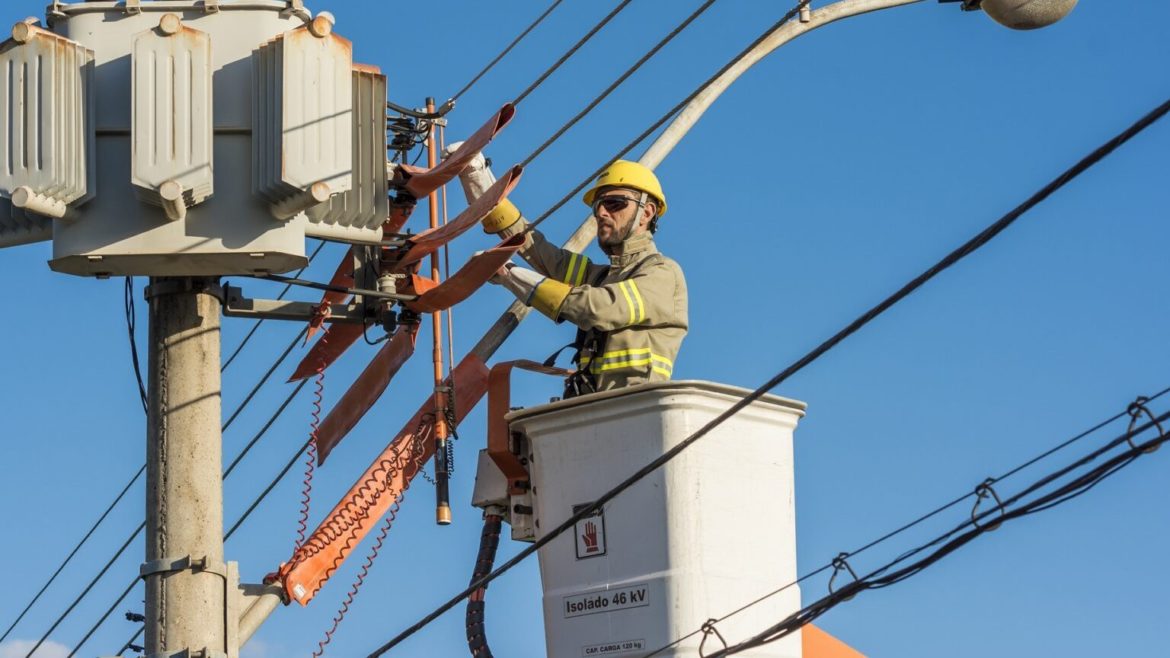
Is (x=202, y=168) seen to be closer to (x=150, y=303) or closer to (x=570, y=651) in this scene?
(x=150, y=303)

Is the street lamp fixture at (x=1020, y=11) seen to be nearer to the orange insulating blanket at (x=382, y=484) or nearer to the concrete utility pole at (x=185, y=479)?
the orange insulating blanket at (x=382, y=484)

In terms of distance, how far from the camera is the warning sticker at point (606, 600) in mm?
9031

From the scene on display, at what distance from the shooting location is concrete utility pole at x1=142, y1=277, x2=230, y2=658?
30.7ft

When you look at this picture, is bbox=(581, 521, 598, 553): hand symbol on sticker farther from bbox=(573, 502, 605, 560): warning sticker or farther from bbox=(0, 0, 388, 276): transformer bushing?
bbox=(0, 0, 388, 276): transformer bushing

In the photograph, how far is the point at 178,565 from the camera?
935 cm

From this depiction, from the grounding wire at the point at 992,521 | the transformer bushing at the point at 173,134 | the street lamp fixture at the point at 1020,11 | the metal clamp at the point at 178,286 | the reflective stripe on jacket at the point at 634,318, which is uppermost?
the street lamp fixture at the point at 1020,11

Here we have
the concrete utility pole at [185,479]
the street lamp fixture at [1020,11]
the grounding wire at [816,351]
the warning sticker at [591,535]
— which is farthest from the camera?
the street lamp fixture at [1020,11]

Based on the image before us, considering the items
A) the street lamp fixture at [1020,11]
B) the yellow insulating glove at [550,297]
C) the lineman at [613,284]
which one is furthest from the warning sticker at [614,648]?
the street lamp fixture at [1020,11]

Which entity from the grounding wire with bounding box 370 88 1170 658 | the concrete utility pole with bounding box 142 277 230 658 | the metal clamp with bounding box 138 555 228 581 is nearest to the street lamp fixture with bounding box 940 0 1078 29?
the grounding wire with bounding box 370 88 1170 658

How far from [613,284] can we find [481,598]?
1.47 metres

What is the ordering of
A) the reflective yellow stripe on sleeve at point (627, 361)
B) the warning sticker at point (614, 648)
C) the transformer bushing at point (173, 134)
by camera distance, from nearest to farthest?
the warning sticker at point (614, 648) → the transformer bushing at point (173, 134) → the reflective yellow stripe on sleeve at point (627, 361)

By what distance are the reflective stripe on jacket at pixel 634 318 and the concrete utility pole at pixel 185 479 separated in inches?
59.6

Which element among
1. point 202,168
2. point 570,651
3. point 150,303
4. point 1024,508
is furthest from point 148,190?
point 1024,508

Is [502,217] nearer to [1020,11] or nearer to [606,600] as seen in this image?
[606,600]
